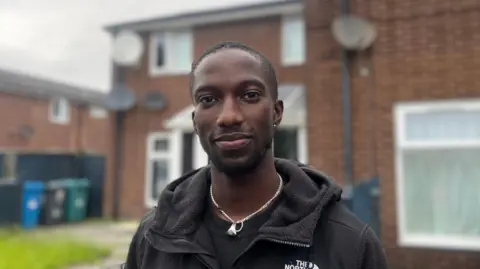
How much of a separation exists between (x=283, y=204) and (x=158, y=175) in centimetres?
1224

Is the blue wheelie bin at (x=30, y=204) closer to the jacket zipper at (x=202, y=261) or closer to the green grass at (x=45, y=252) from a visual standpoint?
the green grass at (x=45, y=252)

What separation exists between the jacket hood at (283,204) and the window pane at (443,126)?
4.84 meters

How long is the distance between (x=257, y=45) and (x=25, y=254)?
7.54m

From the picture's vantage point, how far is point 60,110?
22906mm

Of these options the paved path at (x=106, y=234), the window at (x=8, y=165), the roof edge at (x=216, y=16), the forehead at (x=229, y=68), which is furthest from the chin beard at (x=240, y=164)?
the window at (x=8, y=165)

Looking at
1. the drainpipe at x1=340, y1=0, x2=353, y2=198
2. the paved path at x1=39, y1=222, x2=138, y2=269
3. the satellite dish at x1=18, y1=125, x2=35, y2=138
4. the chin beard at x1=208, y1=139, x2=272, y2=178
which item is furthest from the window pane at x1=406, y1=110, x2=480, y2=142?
the satellite dish at x1=18, y1=125, x2=35, y2=138

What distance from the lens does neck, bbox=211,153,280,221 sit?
1.50 m

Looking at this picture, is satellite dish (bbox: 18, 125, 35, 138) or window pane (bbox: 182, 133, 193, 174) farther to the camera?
satellite dish (bbox: 18, 125, 35, 138)

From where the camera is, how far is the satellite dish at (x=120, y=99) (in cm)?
1305

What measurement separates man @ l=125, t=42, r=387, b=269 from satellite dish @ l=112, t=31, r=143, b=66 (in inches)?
487

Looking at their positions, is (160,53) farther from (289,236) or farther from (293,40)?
(289,236)

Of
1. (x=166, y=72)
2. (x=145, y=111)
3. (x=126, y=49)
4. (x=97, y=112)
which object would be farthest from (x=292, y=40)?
(x=97, y=112)

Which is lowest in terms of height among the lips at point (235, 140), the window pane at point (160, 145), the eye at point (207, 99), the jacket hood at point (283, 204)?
the jacket hood at point (283, 204)

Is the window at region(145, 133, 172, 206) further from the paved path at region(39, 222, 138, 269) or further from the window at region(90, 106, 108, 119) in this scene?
the window at region(90, 106, 108, 119)
